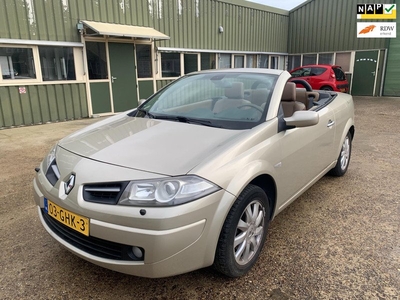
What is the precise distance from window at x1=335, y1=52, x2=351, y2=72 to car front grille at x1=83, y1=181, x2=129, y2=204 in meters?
15.6

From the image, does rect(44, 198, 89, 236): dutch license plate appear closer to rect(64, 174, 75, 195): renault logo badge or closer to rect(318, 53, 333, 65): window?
rect(64, 174, 75, 195): renault logo badge

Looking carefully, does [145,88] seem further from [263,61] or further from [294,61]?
[294,61]

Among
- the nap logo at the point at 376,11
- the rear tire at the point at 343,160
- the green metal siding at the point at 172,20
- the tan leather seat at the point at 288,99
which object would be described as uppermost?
the nap logo at the point at 376,11

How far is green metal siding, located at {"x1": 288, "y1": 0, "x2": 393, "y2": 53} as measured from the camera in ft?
46.2

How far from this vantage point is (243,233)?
211 cm

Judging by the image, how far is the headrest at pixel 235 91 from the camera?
9.23 ft

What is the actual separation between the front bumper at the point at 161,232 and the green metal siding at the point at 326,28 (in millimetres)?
15095

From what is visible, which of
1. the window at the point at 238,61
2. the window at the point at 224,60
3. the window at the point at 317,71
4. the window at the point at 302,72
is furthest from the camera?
the window at the point at 238,61

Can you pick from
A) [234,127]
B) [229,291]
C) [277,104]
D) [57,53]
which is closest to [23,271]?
[229,291]

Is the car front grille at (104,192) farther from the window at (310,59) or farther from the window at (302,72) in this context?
the window at (310,59)

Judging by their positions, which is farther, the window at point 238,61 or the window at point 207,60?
the window at point 238,61

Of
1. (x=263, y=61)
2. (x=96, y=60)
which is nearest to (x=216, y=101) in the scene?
(x=96, y=60)

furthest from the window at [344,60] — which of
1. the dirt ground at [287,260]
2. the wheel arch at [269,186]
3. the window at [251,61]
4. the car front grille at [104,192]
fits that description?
the car front grille at [104,192]

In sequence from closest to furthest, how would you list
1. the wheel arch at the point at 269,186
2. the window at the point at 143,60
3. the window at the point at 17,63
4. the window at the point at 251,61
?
1. the wheel arch at the point at 269,186
2. the window at the point at 17,63
3. the window at the point at 143,60
4. the window at the point at 251,61
